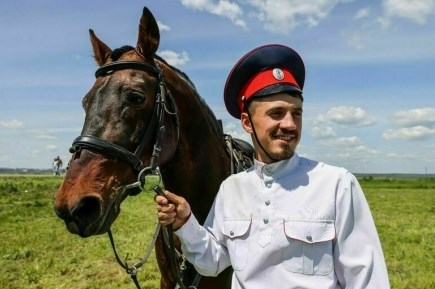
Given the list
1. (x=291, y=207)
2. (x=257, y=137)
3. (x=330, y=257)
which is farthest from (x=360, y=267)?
(x=257, y=137)

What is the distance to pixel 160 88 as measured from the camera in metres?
2.75

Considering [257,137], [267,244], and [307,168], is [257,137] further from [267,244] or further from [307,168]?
[267,244]

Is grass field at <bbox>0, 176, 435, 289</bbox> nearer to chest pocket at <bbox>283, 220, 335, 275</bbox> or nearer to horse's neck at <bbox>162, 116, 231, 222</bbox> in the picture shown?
horse's neck at <bbox>162, 116, 231, 222</bbox>

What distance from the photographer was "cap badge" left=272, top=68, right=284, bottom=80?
6.99 ft

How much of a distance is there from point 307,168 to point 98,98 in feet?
3.88

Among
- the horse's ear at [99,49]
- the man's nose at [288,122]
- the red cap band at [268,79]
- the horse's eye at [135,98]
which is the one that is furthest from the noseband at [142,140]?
the man's nose at [288,122]

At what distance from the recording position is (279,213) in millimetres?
2037

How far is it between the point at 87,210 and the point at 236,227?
736mm

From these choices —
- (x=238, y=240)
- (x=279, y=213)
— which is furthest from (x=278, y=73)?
(x=238, y=240)

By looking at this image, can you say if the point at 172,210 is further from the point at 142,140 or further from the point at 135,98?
the point at 135,98

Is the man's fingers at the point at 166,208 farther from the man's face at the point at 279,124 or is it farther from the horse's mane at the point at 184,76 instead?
the horse's mane at the point at 184,76

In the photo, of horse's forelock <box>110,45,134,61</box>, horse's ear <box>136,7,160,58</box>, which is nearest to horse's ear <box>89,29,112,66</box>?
horse's forelock <box>110,45,134,61</box>

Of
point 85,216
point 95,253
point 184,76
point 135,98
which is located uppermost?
point 184,76

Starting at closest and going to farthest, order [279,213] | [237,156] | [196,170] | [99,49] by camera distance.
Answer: [279,213], [99,49], [196,170], [237,156]
